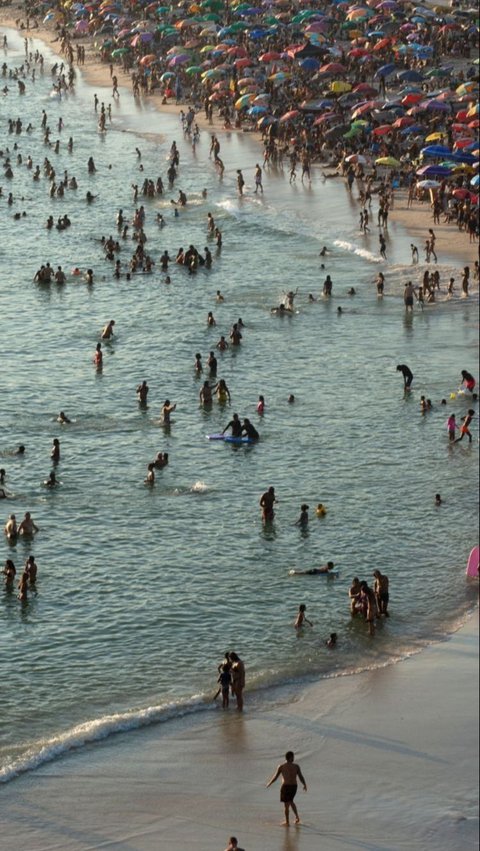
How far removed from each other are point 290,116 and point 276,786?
5320 centimetres

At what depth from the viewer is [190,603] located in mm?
32312

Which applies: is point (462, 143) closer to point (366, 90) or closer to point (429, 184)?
point (429, 184)

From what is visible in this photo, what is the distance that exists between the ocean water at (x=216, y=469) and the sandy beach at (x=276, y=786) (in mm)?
983

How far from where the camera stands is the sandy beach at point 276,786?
2308cm

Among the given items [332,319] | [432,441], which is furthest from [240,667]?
[332,319]

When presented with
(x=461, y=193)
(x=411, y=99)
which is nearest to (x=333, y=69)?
(x=411, y=99)

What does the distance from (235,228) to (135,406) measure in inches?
816

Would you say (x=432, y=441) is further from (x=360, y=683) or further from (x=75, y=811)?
(x=75, y=811)

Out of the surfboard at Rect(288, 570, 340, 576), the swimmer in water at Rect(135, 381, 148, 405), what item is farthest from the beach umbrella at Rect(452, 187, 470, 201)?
the surfboard at Rect(288, 570, 340, 576)

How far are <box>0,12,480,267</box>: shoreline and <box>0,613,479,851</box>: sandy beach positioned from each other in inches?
1014

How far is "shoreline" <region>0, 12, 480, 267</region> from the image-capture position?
2217 inches

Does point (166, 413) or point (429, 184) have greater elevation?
point (429, 184)

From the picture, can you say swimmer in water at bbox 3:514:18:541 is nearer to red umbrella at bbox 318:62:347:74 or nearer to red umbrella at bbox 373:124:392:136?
red umbrella at bbox 373:124:392:136

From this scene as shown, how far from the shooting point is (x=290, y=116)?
73688mm
